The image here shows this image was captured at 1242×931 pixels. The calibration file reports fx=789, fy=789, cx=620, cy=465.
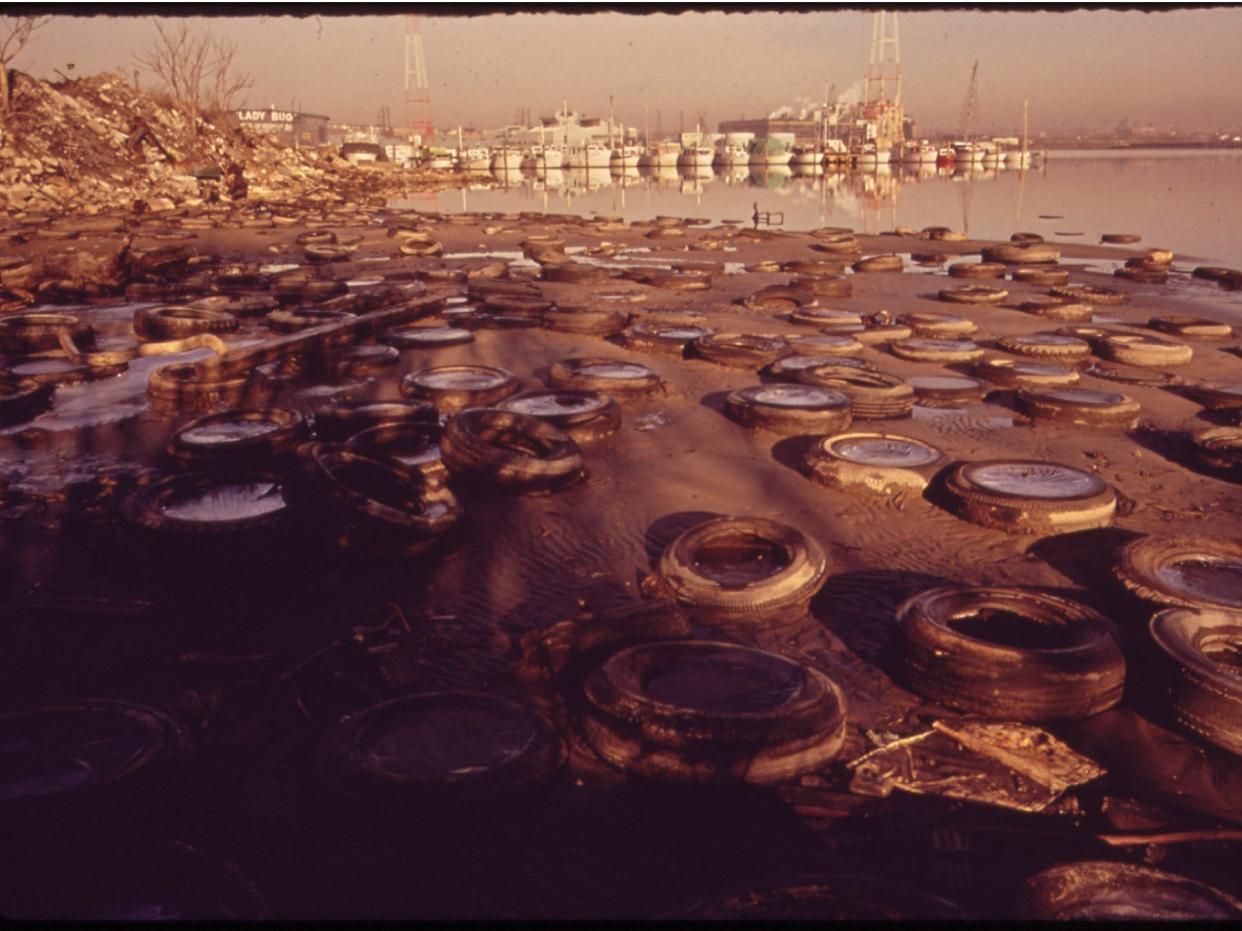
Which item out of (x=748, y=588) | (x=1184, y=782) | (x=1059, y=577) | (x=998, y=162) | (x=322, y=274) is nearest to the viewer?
(x=1184, y=782)

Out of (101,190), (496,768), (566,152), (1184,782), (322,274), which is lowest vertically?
(1184,782)

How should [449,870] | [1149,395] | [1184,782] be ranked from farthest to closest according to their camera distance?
[1149,395] < [1184,782] < [449,870]

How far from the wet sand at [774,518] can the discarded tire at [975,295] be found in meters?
4.38

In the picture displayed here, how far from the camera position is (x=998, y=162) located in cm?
12200

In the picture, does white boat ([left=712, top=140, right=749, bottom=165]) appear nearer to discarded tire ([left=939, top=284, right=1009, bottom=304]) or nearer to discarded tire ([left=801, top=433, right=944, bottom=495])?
discarded tire ([left=939, top=284, right=1009, bottom=304])

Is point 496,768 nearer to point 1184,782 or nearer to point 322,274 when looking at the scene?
point 1184,782

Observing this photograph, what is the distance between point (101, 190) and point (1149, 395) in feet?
140

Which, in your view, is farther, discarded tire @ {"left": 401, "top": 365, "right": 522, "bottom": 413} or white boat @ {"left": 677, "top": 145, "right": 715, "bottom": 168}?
white boat @ {"left": 677, "top": 145, "right": 715, "bottom": 168}

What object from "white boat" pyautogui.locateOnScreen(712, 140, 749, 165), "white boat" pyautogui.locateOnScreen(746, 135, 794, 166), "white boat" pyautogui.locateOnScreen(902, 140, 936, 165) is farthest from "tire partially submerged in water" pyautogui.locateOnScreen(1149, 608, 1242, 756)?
"white boat" pyautogui.locateOnScreen(902, 140, 936, 165)

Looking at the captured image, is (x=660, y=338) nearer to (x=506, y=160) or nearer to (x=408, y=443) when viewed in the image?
(x=408, y=443)

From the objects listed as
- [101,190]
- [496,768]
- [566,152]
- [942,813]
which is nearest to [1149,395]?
[942,813]

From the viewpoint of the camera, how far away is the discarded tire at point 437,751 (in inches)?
139

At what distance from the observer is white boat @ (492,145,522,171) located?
84.9 metres

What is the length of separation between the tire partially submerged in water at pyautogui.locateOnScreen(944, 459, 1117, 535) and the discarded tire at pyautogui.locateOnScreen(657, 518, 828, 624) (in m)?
1.97
